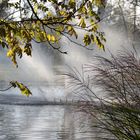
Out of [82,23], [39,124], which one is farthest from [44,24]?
[39,124]

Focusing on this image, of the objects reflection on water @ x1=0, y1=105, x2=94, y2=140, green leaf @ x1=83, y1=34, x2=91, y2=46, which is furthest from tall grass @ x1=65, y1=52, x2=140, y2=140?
reflection on water @ x1=0, y1=105, x2=94, y2=140

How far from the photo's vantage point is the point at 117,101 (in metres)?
6.00

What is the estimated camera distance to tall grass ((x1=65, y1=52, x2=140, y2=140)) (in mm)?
5422

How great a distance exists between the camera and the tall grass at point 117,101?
5.42 metres

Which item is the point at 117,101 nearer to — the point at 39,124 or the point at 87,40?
the point at 87,40

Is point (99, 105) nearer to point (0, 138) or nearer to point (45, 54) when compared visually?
point (0, 138)

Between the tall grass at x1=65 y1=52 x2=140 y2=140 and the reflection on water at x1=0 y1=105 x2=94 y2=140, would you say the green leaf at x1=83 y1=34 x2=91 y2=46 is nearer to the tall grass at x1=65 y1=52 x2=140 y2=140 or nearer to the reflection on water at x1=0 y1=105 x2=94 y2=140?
the tall grass at x1=65 y1=52 x2=140 y2=140

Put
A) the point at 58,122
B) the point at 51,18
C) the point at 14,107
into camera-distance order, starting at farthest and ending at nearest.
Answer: the point at 14,107
the point at 58,122
the point at 51,18

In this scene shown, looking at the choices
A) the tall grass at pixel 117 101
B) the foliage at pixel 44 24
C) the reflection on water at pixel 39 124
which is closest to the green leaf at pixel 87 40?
the foliage at pixel 44 24

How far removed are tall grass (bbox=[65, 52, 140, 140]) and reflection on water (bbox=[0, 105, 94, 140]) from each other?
2.17m

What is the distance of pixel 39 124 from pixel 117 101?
6885 millimetres

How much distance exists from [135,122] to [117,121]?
225mm

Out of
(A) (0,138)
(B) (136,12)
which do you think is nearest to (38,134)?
(A) (0,138)

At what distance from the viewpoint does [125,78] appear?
20.2ft
